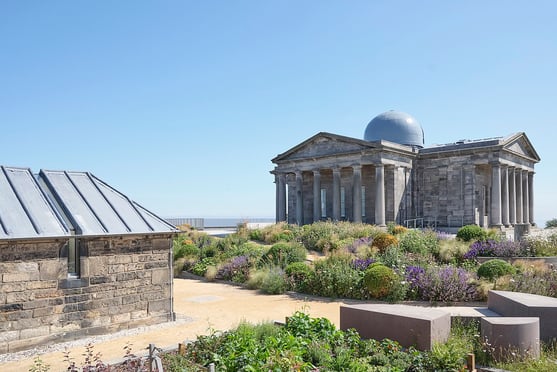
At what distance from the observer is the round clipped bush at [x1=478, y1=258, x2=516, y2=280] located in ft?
40.0

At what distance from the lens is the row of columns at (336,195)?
30.4 metres

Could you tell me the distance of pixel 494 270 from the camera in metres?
12.3

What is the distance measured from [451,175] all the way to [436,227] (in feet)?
13.7

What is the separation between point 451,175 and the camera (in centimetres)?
3238

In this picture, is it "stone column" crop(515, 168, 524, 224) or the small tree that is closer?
the small tree

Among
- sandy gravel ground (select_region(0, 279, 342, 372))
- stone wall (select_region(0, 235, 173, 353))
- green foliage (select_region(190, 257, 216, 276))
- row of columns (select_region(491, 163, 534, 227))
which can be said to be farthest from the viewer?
row of columns (select_region(491, 163, 534, 227))

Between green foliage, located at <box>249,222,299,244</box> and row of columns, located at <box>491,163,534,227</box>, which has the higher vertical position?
row of columns, located at <box>491,163,534,227</box>

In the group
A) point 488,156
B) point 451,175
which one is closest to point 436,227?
point 451,175

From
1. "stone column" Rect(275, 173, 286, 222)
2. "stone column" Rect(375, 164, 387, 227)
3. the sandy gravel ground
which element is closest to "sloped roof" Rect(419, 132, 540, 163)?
"stone column" Rect(375, 164, 387, 227)

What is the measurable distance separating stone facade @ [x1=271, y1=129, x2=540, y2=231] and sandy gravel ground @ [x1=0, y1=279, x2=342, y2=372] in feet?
55.3

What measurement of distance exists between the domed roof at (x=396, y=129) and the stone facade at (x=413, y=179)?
179 cm

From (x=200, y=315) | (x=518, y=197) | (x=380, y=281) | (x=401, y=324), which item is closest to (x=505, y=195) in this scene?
(x=518, y=197)

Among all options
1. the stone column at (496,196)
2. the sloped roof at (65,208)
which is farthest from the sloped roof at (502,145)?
the sloped roof at (65,208)

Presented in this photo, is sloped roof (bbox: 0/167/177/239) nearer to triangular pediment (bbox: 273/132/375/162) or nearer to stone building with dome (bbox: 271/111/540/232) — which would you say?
stone building with dome (bbox: 271/111/540/232)
